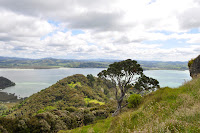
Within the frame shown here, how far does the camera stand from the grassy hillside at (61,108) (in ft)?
71.1

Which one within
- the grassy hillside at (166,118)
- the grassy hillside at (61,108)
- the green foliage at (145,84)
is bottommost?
the grassy hillside at (61,108)

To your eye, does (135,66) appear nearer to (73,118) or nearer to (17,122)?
(73,118)

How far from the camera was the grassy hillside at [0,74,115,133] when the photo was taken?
21.7 m

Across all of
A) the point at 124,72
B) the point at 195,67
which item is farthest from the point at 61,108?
the point at 195,67

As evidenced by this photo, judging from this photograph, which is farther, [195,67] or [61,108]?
[61,108]

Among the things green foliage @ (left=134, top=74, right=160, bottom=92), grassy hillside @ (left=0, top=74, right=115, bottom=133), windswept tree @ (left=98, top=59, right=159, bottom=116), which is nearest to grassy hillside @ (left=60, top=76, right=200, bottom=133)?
grassy hillside @ (left=0, top=74, right=115, bottom=133)

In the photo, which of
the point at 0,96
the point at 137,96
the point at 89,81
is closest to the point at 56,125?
the point at 137,96

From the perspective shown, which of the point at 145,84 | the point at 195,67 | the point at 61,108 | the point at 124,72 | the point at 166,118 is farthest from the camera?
the point at 61,108

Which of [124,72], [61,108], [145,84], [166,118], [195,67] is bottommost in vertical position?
[61,108]

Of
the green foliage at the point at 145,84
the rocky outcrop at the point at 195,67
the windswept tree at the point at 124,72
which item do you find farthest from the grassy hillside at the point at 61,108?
the rocky outcrop at the point at 195,67

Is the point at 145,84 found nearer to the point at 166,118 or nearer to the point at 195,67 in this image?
the point at 195,67

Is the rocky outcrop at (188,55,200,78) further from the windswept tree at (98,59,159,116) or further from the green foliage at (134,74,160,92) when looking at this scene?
the windswept tree at (98,59,159,116)

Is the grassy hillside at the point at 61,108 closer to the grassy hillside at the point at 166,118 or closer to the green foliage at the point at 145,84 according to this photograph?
the grassy hillside at the point at 166,118

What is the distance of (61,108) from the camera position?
240 feet
